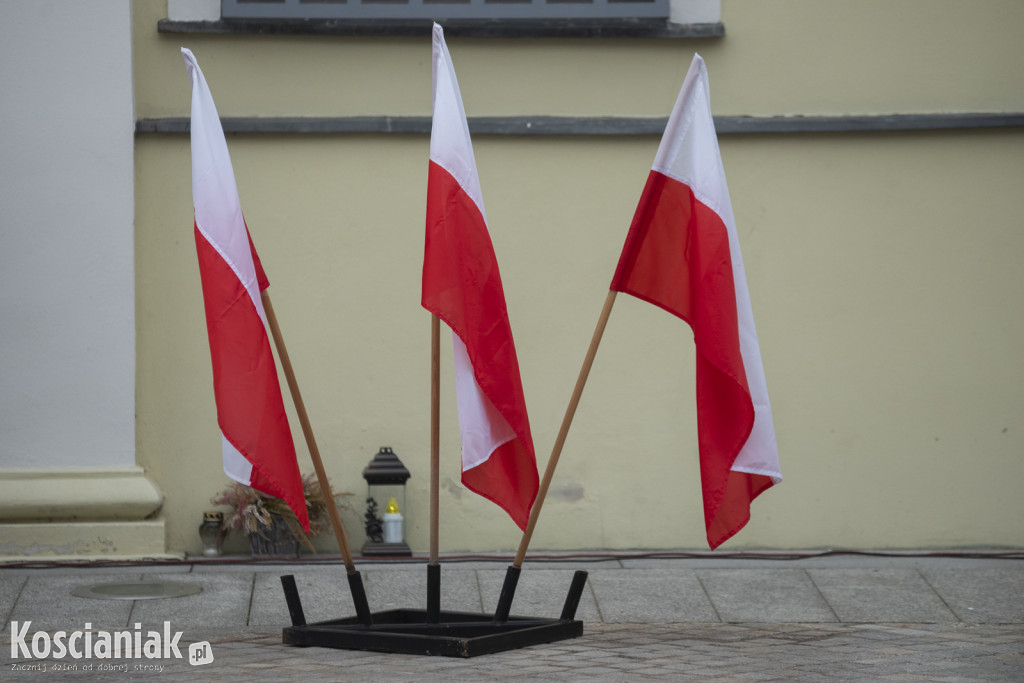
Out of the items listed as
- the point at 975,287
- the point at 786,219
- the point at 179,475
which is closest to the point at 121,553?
the point at 179,475

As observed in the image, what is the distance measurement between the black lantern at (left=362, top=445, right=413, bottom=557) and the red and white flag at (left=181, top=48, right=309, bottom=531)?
7.34 feet

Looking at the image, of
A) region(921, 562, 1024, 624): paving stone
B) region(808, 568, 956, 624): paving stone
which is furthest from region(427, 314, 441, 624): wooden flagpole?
region(921, 562, 1024, 624): paving stone

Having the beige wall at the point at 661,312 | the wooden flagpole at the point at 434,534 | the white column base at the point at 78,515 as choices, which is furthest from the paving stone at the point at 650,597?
the white column base at the point at 78,515

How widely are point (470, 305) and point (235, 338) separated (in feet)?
3.12

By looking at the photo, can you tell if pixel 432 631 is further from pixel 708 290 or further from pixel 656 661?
pixel 708 290

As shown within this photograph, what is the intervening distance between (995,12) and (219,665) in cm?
610

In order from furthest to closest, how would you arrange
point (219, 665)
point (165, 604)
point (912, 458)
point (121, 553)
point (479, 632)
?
point (912, 458) < point (121, 553) < point (165, 604) < point (479, 632) < point (219, 665)

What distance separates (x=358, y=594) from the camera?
535 cm

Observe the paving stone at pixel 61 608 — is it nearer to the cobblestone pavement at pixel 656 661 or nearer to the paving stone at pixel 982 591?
the cobblestone pavement at pixel 656 661

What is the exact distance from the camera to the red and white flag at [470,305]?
5070mm

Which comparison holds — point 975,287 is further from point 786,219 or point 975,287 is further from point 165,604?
point 165,604

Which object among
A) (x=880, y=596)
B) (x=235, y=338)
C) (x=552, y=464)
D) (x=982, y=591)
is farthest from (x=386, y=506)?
(x=982, y=591)

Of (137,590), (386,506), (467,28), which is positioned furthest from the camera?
(467,28)

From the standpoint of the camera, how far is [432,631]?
5.32 metres
